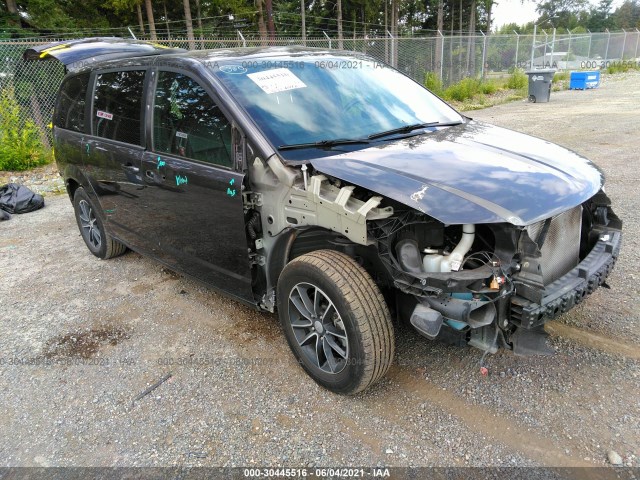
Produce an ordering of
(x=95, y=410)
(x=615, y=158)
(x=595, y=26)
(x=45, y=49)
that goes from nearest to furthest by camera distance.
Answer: (x=95, y=410) → (x=45, y=49) → (x=615, y=158) → (x=595, y=26)

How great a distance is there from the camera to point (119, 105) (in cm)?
387

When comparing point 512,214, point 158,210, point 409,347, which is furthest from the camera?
point 158,210

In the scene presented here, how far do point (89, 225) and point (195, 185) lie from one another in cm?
248

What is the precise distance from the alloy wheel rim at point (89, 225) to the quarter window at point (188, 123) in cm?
189

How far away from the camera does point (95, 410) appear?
2744mm

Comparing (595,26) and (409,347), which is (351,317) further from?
(595,26)

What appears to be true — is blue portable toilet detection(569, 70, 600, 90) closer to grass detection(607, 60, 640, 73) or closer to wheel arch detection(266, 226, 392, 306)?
grass detection(607, 60, 640, 73)

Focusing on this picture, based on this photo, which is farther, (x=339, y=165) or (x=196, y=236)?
(x=196, y=236)

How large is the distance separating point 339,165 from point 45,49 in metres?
4.52

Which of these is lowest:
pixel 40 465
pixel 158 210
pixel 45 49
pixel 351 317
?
pixel 40 465

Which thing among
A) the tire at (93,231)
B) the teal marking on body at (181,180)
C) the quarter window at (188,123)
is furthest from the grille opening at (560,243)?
the tire at (93,231)

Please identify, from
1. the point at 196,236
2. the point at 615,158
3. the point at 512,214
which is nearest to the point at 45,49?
the point at 196,236

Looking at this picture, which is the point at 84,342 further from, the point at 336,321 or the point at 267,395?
the point at 336,321

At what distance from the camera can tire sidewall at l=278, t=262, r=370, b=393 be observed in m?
2.41
